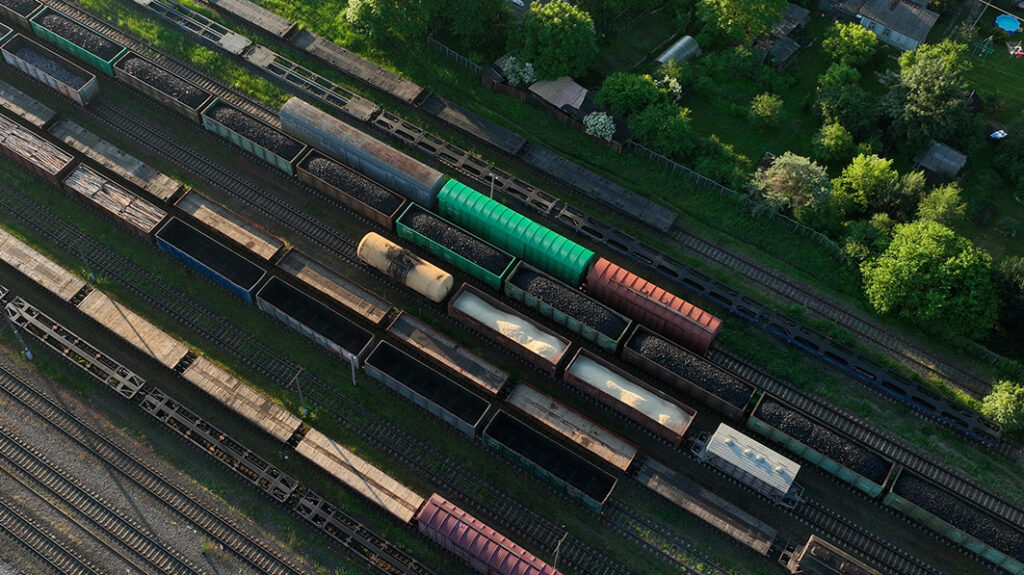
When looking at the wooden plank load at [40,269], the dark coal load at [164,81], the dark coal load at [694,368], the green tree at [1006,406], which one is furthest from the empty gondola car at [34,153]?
the green tree at [1006,406]

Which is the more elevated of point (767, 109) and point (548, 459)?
point (767, 109)

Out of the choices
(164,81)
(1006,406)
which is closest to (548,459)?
(1006,406)

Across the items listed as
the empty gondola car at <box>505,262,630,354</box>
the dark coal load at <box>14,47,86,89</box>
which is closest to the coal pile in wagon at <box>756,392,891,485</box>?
the empty gondola car at <box>505,262,630,354</box>

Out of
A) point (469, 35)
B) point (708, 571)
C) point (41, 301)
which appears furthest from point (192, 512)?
point (469, 35)

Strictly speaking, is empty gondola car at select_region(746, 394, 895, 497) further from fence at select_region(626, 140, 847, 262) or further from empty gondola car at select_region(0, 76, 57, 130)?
empty gondola car at select_region(0, 76, 57, 130)

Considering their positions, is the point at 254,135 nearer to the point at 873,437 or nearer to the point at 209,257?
the point at 209,257
